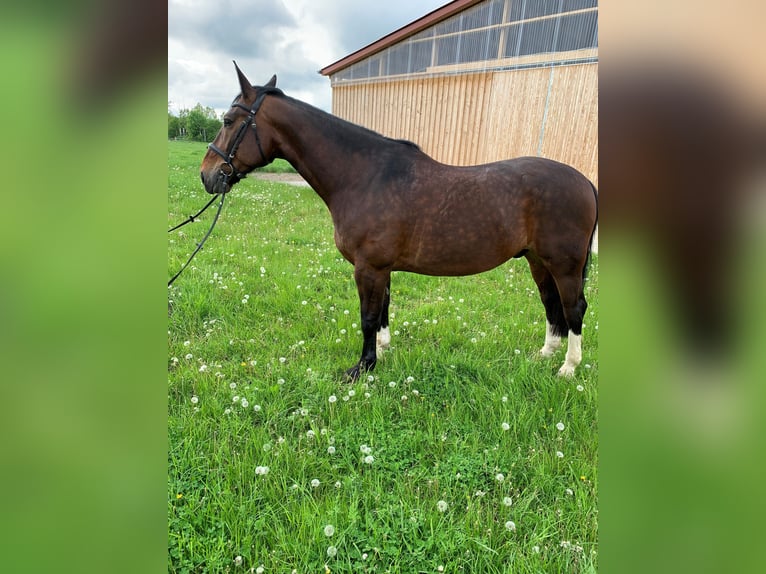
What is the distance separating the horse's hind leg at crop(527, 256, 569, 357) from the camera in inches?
157

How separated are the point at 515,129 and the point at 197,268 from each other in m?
7.28

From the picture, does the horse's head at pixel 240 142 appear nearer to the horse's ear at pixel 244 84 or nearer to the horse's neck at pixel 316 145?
the horse's ear at pixel 244 84

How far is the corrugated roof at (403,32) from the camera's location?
9618mm

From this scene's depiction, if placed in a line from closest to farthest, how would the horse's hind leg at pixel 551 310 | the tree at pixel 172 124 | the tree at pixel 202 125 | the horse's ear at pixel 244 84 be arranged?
the tree at pixel 172 124 < the horse's ear at pixel 244 84 < the horse's hind leg at pixel 551 310 < the tree at pixel 202 125

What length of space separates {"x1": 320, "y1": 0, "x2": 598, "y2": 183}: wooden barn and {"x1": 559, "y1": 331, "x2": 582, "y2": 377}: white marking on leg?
492cm

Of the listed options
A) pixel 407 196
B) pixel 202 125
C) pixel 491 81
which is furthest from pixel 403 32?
pixel 202 125

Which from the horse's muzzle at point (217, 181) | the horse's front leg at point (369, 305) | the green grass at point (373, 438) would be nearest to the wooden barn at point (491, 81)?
the green grass at point (373, 438)

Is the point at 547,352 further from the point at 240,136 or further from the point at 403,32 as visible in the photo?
the point at 403,32

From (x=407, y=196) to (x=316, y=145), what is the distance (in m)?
0.91
